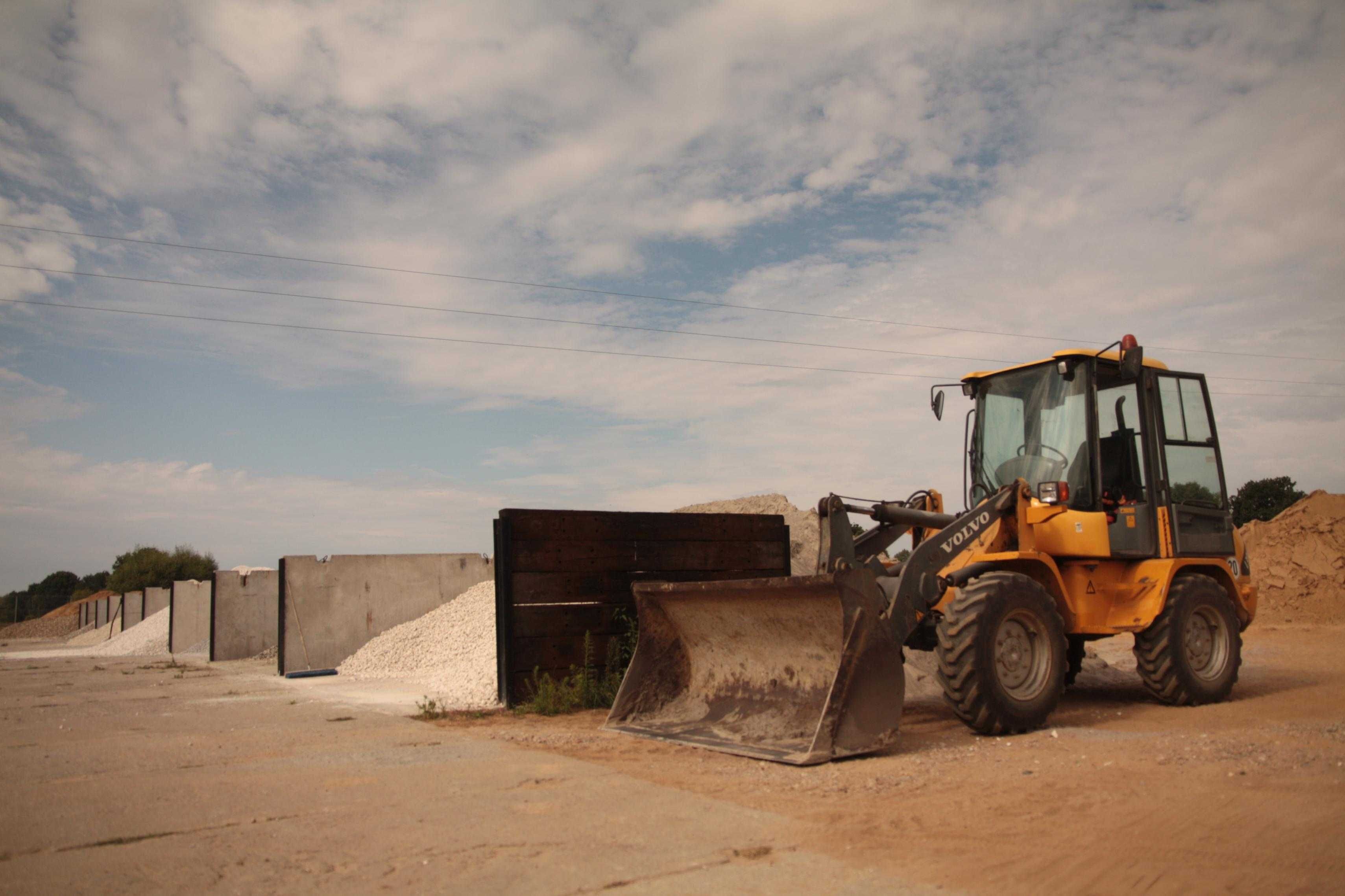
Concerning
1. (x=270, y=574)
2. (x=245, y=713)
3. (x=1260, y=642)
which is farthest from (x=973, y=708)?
(x=270, y=574)

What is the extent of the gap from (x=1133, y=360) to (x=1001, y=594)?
8.49 ft

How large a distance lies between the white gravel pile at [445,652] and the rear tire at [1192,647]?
592 centimetres

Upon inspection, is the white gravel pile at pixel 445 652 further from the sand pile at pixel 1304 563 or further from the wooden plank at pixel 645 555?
the sand pile at pixel 1304 563

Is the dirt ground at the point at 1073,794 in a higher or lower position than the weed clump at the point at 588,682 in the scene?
lower

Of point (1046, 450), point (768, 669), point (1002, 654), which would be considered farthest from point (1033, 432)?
point (768, 669)

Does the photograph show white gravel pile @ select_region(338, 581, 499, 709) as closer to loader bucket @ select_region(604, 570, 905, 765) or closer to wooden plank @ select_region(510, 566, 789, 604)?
wooden plank @ select_region(510, 566, 789, 604)

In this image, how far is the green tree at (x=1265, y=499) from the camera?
3394 cm

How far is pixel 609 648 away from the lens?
8812 millimetres

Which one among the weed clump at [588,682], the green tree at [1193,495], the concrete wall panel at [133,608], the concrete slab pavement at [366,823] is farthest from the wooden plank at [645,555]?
the concrete wall panel at [133,608]

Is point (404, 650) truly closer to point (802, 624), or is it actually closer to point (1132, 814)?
point (802, 624)

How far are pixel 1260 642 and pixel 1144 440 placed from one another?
31.2ft

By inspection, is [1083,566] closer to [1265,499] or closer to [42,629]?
[1265,499]

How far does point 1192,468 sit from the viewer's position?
823cm

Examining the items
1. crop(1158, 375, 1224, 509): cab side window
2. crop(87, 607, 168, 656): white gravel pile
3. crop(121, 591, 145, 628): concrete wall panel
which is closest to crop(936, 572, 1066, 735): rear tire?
crop(1158, 375, 1224, 509): cab side window
